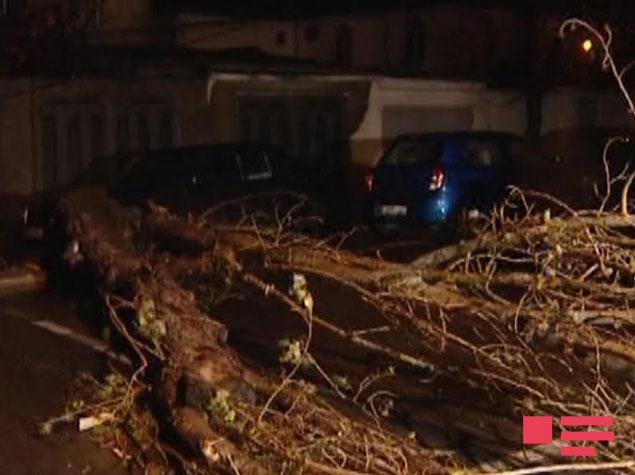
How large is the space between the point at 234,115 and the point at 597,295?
60.5 ft

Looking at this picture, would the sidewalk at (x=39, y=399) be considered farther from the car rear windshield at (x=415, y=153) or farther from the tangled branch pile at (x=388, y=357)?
the car rear windshield at (x=415, y=153)

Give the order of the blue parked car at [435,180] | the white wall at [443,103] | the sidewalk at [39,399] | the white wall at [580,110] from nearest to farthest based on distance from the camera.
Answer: the sidewalk at [39,399], the blue parked car at [435,180], the white wall at [443,103], the white wall at [580,110]

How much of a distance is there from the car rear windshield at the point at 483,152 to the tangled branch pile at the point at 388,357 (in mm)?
8758

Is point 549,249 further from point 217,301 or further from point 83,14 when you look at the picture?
point 83,14

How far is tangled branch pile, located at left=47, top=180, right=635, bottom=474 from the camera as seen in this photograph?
5574 millimetres

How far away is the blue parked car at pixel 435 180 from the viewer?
17562 millimetres

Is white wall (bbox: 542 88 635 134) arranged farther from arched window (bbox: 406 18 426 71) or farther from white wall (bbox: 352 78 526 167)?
arched window (bbox: 406 18 426 71)

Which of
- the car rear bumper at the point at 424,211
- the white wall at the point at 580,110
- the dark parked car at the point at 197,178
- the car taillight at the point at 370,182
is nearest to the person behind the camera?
the dark parked car at the point at 197,178

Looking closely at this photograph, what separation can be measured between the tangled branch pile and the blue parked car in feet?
26.3

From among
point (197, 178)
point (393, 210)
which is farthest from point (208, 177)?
point (393, 210)

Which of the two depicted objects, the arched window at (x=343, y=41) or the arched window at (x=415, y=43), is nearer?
the arched window at (x=415, y=43)

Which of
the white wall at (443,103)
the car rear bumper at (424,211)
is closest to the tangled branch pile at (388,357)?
the car rear bumper at (424,211)

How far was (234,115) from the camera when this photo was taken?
23641 mm

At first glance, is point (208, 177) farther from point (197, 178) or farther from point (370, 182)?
point (370, 182)
